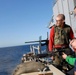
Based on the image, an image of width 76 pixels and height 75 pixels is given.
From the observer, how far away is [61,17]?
789cm

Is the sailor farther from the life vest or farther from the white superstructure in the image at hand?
the white superstructure

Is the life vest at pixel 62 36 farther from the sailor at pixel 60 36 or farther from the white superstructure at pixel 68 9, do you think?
the white superstructure at pixel 68 9

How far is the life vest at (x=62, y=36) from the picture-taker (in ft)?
27.5

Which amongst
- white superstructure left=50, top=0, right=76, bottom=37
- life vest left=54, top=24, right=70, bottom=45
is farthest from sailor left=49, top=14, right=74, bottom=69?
white superstructure left=50, top=0, right=76, bottom=37

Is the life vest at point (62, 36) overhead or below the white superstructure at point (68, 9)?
below

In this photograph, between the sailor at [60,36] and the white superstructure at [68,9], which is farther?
the white superstructure at [68,9]

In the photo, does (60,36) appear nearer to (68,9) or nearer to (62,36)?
(62,36)

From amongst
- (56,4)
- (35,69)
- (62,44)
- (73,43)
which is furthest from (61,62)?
(56,4)

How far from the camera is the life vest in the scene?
27.5 feet

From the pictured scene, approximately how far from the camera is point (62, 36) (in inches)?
334

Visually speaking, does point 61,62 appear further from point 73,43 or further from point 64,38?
point 73,43

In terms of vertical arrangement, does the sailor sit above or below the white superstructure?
below

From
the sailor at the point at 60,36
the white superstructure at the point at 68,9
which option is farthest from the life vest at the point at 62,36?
the white superstructure at the point at 68,9

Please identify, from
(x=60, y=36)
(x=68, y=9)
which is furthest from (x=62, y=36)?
(x=68, y=9)
